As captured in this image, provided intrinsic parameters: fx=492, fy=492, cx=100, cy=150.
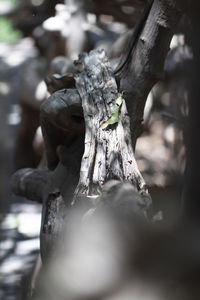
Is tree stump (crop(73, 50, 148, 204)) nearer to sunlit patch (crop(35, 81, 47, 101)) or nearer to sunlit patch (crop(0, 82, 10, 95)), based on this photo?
sunlit patch (crop(35, 81, 47, 101))

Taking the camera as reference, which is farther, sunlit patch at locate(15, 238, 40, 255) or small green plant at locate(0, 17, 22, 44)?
small green plant at locate(0, 17, 22, 44)

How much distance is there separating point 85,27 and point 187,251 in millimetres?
4982

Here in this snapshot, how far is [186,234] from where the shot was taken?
50 cm

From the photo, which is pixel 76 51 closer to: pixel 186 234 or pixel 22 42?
pixel 22 42

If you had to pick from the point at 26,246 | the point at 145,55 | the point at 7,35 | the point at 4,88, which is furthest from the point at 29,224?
the point at 7,35

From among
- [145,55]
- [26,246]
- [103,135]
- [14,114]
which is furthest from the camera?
[14,114]

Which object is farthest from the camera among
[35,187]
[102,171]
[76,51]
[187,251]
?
[76,51]

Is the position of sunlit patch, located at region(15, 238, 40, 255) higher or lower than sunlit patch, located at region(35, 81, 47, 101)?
lower

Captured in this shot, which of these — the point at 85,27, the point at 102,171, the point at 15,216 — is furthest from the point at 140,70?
the point at 85,27

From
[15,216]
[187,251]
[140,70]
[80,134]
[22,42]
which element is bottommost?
[15,216]

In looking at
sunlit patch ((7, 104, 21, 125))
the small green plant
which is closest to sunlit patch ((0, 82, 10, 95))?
sunlit patch ((7, 104, 21, 125))

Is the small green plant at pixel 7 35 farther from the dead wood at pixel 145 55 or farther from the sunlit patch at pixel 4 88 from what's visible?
the dead wood at pixel 145 55

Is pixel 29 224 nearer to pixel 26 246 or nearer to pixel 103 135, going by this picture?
pixel 26 246

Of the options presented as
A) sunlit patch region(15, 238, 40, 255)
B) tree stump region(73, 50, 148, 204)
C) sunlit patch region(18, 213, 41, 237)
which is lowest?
sunlit patch region(18, 213, 41, 237)
